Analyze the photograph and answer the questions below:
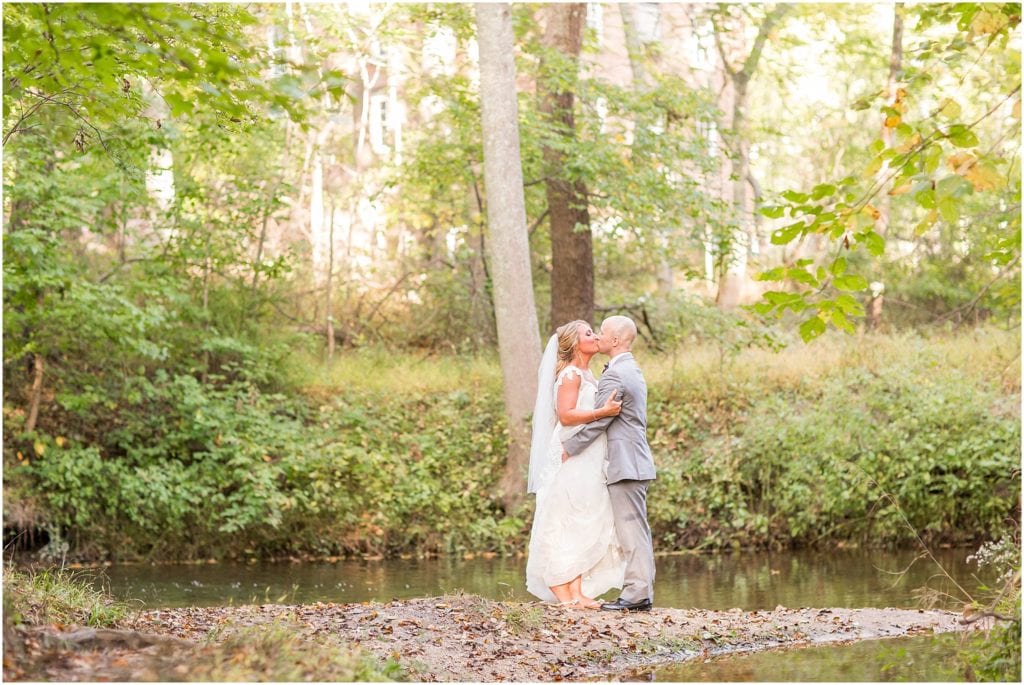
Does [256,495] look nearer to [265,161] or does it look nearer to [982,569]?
[265,161]

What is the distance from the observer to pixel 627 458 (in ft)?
29.6

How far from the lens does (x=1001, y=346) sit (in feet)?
59.1

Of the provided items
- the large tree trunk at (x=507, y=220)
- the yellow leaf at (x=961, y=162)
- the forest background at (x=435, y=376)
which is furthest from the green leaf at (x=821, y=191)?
the large tree trunk at (x=507, y=220)

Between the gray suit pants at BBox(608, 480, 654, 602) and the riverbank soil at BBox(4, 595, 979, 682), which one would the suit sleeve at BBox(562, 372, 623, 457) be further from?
the riverbank soil at BBox(4, 595, 979, 682)

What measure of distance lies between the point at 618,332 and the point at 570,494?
1.33m

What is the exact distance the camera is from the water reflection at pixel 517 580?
447 inches

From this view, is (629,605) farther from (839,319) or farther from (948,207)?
(948,207)

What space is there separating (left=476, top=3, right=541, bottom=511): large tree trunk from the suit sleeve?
19.3ft

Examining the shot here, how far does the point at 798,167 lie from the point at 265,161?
2064cm

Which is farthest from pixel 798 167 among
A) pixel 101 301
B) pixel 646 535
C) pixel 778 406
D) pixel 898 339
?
pixel 646 535

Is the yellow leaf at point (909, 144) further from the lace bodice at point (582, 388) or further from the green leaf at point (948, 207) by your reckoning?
the lace bodice at point (582, 388)

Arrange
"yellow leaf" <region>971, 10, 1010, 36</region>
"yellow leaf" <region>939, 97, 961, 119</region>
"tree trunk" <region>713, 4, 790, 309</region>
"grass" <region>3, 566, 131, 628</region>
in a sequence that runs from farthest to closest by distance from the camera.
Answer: "tree trunk" <region>713, 4, 790, 309</region>, "grass" <region>3, 566, 131, 628</region>, "yellow leaf" <region>971, 10, 1010, 36</region>, "yellow leaf" <region>939, 97, 961, 119</region>

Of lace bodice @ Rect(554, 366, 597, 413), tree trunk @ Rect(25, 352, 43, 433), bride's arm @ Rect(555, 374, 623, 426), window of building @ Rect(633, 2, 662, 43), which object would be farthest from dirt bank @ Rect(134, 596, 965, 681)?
window of building @ Rect(633, 2, 662, 43)

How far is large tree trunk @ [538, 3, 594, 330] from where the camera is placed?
1730 cm
